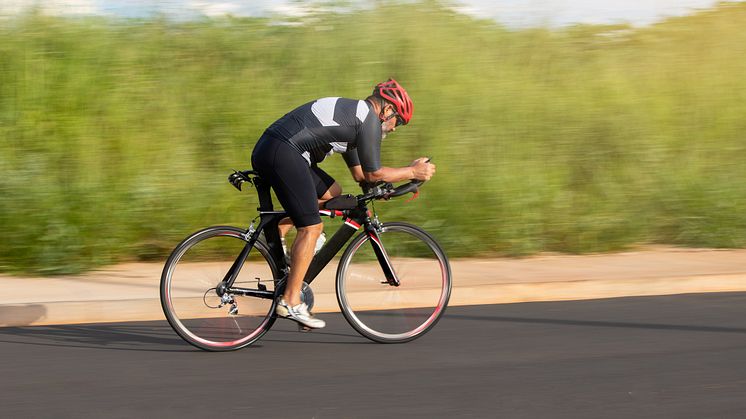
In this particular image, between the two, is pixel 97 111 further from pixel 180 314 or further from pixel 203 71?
pixel 180 314

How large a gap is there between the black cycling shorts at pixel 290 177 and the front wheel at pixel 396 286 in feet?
1.60

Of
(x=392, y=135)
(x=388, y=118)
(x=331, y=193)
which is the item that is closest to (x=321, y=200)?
(x=331, y=193)

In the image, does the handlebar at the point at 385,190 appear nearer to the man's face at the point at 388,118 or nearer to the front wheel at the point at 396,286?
the front wheel at the point at 396,286

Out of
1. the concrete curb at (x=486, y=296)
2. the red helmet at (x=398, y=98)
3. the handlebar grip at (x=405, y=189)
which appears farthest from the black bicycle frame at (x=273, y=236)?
the concrete curb at (x=486, y=296)

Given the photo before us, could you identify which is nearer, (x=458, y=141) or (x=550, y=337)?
(x=550, y=337)

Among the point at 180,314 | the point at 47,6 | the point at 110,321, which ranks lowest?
the point at 110,321

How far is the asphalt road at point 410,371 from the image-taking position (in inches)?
212

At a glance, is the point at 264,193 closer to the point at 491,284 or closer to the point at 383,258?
the point at 383,258

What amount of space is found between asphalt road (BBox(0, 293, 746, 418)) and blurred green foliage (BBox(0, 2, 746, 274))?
2948 millimetres

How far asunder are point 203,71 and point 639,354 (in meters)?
7.37

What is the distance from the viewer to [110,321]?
795cm

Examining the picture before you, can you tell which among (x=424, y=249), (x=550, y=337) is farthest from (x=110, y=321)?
(x=550, y=337)

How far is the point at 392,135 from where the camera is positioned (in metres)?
11.9

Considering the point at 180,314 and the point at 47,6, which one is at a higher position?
the point at 47,6
